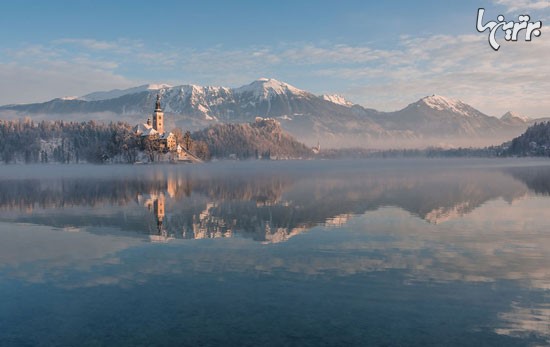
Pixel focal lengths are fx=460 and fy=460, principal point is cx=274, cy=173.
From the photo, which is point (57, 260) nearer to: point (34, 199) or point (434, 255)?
point (434, 255)

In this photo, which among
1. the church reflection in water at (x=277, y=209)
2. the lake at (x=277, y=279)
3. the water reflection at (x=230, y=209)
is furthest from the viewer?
the water reflection at (x=230, y=209)

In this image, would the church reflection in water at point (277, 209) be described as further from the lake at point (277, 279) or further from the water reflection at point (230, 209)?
the lake at point (277, 279)

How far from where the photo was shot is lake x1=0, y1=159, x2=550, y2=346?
551 inches

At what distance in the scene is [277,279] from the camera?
63.6ft

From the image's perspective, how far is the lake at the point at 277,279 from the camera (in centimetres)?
1399

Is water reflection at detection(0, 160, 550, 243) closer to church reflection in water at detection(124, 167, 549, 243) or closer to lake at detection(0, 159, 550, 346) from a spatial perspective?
church reflection in water at detection(124, 167, 549, 243)

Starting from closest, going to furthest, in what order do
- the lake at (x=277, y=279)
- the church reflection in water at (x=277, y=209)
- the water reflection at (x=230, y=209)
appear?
the lake at (x=277, y=279) < the church reflection in water at (x=277, y=209) < the water reflection at (x=230, y=209)

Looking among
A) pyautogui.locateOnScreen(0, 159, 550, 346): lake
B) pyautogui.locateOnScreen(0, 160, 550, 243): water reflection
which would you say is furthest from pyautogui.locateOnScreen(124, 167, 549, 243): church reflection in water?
pyautogui.locateOnScreen(0, 159, 550, 346): lake

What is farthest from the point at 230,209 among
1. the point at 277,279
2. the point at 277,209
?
the point at 277,279

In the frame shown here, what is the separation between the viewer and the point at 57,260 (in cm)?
2320

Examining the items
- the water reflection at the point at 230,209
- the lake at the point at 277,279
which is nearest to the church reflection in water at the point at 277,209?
the water reflection at the point at 230,209

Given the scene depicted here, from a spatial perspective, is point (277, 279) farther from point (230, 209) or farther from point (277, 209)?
point (230, 209)

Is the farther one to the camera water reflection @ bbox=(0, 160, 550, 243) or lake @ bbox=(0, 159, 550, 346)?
water reflection @ bbox=(0, 160, 550, 243)

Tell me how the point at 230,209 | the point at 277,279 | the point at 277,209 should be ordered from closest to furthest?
the point at 277,279 → the point at 277,209 → the point at 230,209
